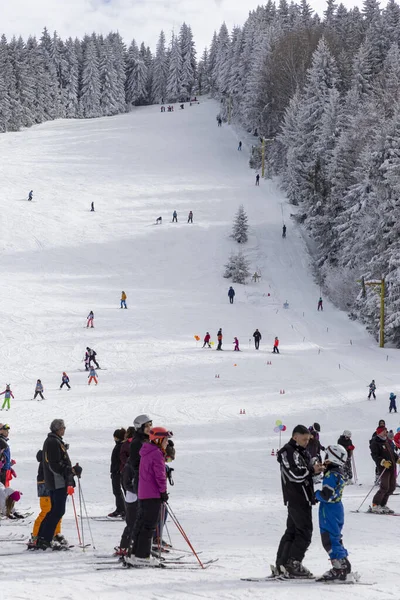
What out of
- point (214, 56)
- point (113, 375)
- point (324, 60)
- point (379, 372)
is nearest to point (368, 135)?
point (324, 60)

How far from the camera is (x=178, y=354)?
28984 millimetres

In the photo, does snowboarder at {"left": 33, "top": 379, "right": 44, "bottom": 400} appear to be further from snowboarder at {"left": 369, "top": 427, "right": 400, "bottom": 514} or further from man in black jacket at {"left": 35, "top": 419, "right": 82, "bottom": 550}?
man in black jacket at {"left": 35, "top": 419, "right": 82, "bottom": 550}

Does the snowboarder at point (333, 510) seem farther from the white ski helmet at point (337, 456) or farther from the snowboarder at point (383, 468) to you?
the snowboarder at point (383, 468)

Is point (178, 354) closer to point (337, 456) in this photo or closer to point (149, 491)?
point (149, 491)

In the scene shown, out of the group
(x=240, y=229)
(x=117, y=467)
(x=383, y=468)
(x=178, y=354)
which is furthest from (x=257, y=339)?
(x=117, y=467)

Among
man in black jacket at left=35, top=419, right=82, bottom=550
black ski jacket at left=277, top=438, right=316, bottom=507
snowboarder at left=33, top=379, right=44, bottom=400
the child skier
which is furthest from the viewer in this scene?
the child skier

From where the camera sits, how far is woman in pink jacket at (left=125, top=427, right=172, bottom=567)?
720 cm

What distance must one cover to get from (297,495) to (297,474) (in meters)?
0.24

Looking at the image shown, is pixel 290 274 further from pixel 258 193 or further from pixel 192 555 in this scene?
pixel 192 555

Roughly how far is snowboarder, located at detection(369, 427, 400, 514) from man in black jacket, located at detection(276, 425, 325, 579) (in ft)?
14.9

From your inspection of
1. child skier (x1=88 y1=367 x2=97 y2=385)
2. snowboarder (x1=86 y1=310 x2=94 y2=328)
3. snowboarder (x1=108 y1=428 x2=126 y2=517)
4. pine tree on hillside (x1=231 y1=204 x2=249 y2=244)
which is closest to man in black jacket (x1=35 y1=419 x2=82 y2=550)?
snowboarder (x1=108 y1=428 x2=126 y2=517)

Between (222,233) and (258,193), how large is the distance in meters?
10.1

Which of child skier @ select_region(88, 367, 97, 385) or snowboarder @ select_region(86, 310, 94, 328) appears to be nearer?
child skier @ select_region(88, 367, 97, 385)

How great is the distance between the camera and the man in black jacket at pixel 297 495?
22.6 ft
